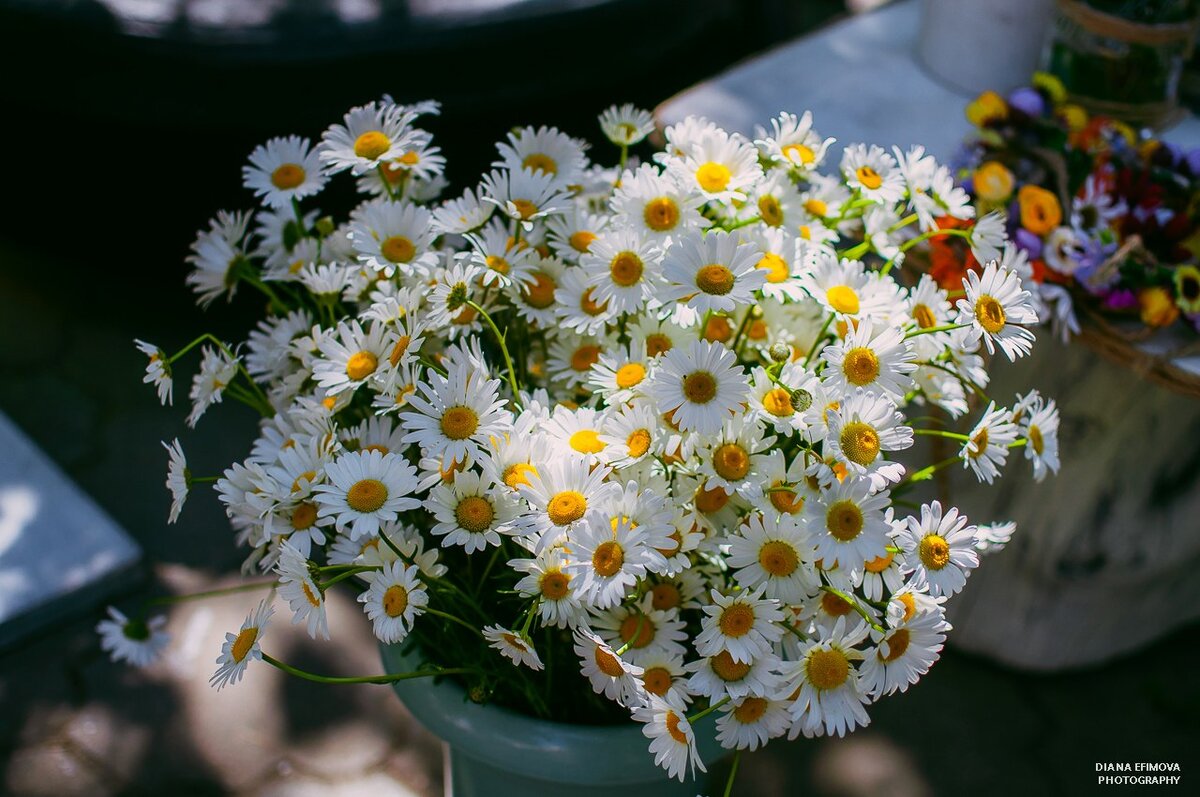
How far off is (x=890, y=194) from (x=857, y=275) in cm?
11

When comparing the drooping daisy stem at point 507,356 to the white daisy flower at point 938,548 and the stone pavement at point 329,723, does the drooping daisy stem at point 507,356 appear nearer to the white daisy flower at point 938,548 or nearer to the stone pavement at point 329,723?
the white daisy flower at point 938,548

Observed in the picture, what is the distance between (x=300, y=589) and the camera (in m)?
0.79

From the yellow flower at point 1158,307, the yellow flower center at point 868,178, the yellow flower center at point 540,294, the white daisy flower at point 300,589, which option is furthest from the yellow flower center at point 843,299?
the yellow flower at point 1158,307

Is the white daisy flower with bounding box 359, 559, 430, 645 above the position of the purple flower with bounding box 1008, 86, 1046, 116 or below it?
above

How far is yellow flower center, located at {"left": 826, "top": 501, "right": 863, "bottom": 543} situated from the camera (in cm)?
76

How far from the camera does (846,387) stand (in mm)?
786

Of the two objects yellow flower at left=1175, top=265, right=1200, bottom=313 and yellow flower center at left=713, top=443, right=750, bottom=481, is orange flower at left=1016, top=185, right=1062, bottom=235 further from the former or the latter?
yellow flower center at left=713, top=443, right=750, bottom=481

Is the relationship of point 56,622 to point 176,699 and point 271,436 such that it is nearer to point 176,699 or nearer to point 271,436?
point 176,699

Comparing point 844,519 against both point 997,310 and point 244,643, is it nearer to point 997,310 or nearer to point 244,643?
point 997,310

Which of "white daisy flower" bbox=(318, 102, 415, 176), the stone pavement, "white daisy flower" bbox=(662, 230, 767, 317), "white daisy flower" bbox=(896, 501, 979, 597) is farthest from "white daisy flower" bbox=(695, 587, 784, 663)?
the stone pavement

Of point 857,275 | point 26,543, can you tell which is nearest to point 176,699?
point 26,543

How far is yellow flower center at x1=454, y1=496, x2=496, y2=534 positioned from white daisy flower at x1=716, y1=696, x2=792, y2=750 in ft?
0.70

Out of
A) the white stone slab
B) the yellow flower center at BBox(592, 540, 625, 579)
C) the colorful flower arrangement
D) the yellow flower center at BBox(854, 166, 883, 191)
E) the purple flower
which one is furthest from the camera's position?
the white stone slab

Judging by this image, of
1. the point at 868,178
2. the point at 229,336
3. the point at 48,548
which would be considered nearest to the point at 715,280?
the point at 868,178
